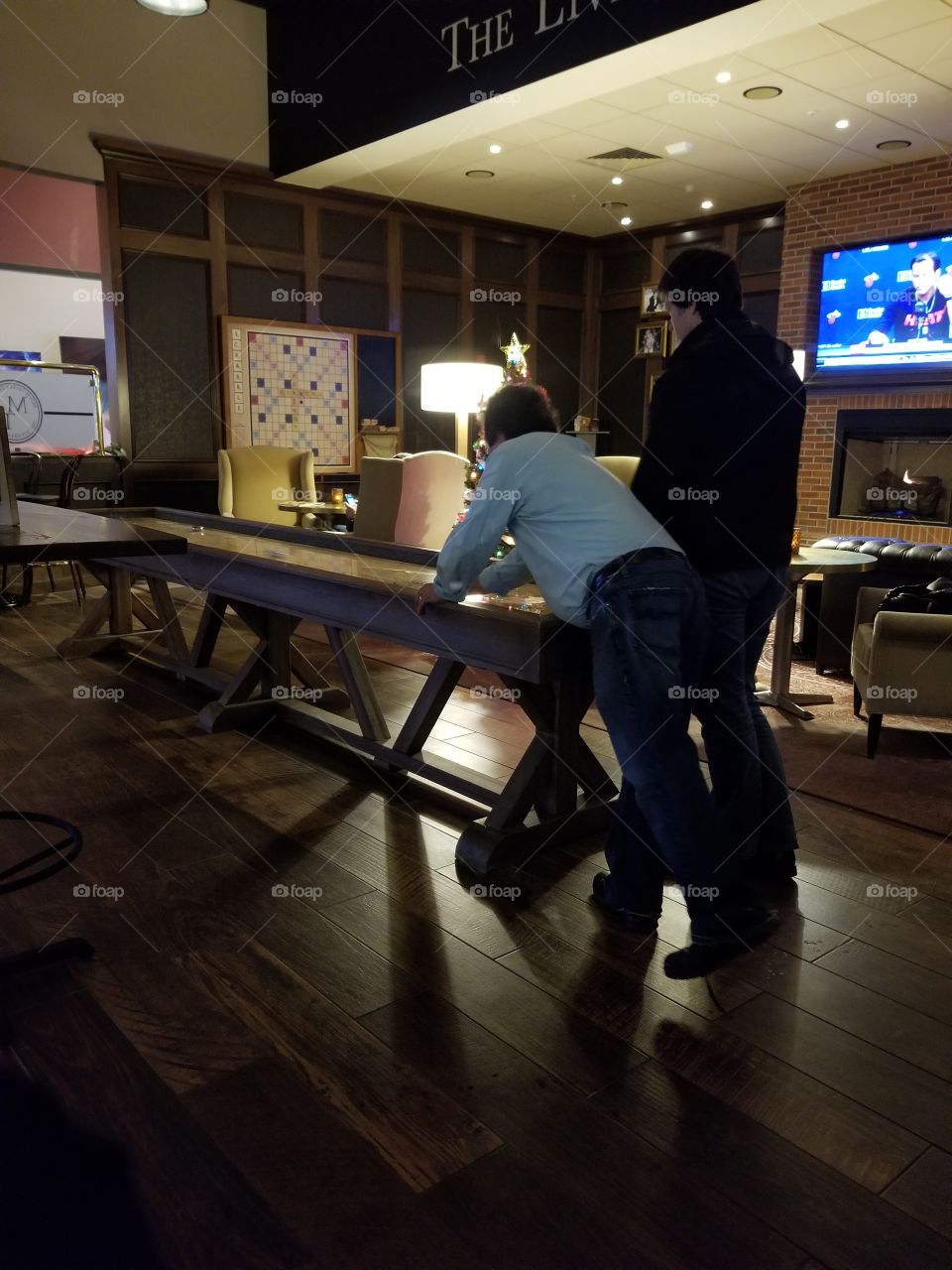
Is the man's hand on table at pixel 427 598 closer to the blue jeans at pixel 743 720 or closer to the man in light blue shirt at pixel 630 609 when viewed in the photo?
the man in light blue shirt at pixel 630 609

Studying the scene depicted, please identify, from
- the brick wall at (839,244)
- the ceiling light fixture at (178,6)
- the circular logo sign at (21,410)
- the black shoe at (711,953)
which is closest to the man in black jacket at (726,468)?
the black shoe at (711,953)

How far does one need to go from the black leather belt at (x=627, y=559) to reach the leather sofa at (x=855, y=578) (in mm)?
2727

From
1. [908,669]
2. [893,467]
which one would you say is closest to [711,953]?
[908,669]

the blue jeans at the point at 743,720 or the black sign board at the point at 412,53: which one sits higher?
the black sign board at the point at 412,53

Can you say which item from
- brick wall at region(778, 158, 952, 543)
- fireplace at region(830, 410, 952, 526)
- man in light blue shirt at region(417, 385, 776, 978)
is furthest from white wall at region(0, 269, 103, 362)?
man in light blue shirt at region(417, 385, 776, 978)

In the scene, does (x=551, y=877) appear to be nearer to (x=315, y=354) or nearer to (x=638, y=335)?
(x=315, y=354)

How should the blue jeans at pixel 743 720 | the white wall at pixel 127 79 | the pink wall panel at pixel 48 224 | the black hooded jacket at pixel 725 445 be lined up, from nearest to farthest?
the black hooded jacket at pixel 725 445
the blue jeans at pixel 743 720
the white wall at pixel 127 79
the pink wall panel at pixel 48 224

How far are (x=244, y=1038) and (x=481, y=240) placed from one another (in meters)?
8.38

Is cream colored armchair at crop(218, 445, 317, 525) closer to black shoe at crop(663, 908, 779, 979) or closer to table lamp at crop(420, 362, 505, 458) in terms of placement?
table lamp at crop(420, 362, 505, 458)

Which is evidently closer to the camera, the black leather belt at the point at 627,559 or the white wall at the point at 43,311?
the black leather belt at the point at 627,559

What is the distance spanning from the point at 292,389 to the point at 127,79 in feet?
7.80

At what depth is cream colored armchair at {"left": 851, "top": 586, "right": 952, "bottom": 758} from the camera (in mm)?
3447

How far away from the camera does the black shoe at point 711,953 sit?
2.02 meters

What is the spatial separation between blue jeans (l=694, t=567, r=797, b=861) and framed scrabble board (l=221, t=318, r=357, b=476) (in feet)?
19.9
